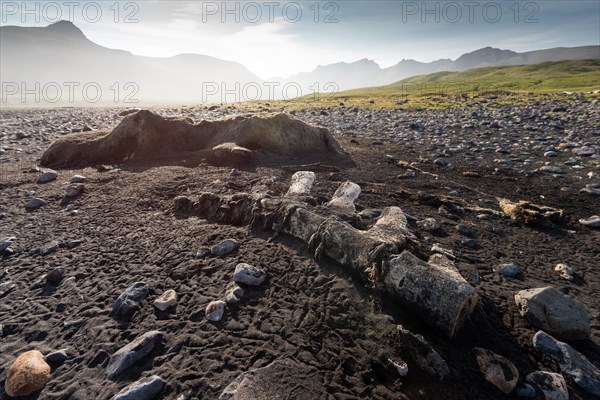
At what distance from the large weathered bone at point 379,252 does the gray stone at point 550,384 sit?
2.46 ft

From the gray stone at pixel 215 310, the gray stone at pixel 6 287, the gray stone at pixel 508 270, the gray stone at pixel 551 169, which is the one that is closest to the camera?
the gray stone at pixel 215 310

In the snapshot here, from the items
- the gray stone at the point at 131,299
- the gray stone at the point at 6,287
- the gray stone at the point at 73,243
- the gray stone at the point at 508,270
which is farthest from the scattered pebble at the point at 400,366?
the gray stone at the point at 73,243

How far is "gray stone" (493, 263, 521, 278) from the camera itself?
5047 millimetres

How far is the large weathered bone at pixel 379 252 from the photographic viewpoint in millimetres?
3441

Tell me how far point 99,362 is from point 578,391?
4.80 metres

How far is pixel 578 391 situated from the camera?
10.2ft

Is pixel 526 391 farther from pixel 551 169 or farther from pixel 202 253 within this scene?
pixel 551 169

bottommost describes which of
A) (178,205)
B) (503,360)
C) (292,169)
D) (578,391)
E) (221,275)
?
(578,391)

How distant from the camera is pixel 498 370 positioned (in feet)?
10.1

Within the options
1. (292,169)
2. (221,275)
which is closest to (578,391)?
(221,275)

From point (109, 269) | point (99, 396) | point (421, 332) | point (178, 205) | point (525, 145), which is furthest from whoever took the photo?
point (525, 145)

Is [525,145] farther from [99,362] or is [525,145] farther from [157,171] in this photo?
[99,362]

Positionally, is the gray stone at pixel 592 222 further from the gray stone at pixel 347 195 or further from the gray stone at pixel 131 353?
the gray stone at pixel 131 353

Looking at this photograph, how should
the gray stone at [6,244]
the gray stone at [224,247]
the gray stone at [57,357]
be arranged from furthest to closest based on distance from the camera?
the gray stone at [6,244] → the gray stone at [224,247] → the gray stone at [57,357]
